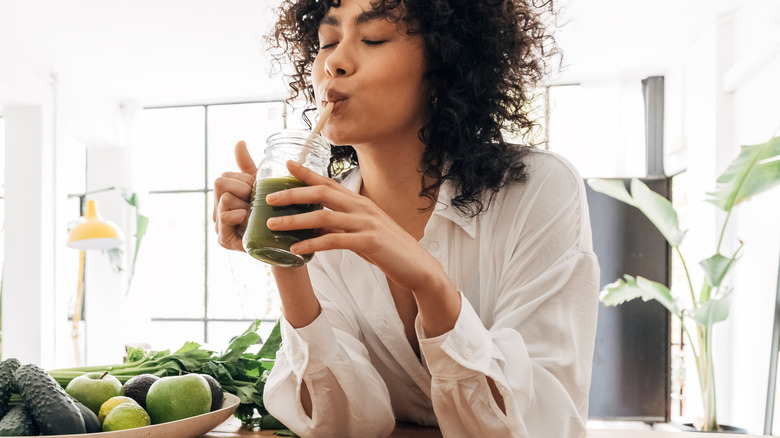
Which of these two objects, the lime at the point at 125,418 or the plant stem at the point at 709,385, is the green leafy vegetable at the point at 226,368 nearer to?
the lime at the point at 125,418

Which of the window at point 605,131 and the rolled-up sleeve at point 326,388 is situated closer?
the rolled-up sleeve at point 326,388

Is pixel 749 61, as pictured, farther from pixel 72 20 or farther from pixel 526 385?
pixel 72 20

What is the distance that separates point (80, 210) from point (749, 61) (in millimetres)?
7969

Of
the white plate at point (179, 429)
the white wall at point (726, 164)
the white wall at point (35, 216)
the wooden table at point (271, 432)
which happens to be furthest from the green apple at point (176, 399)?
the white wall at point (35, 216)

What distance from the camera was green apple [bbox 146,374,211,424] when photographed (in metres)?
0.98

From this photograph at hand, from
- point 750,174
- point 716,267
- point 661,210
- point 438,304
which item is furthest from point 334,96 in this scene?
point 661,210

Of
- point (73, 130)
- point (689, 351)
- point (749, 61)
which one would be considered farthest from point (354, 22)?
point (73, 130)

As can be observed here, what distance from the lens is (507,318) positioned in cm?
100

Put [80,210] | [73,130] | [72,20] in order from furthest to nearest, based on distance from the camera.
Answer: [80,210] → [73,130] → [72,20]

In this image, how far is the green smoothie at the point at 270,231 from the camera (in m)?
0.80

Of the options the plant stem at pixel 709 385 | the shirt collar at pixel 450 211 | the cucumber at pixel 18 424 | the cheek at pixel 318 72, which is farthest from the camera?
the plant stem at pixel 709 385

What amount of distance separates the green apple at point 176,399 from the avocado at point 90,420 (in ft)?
0.27

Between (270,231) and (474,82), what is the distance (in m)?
0.62

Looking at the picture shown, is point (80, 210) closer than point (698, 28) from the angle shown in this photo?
No
